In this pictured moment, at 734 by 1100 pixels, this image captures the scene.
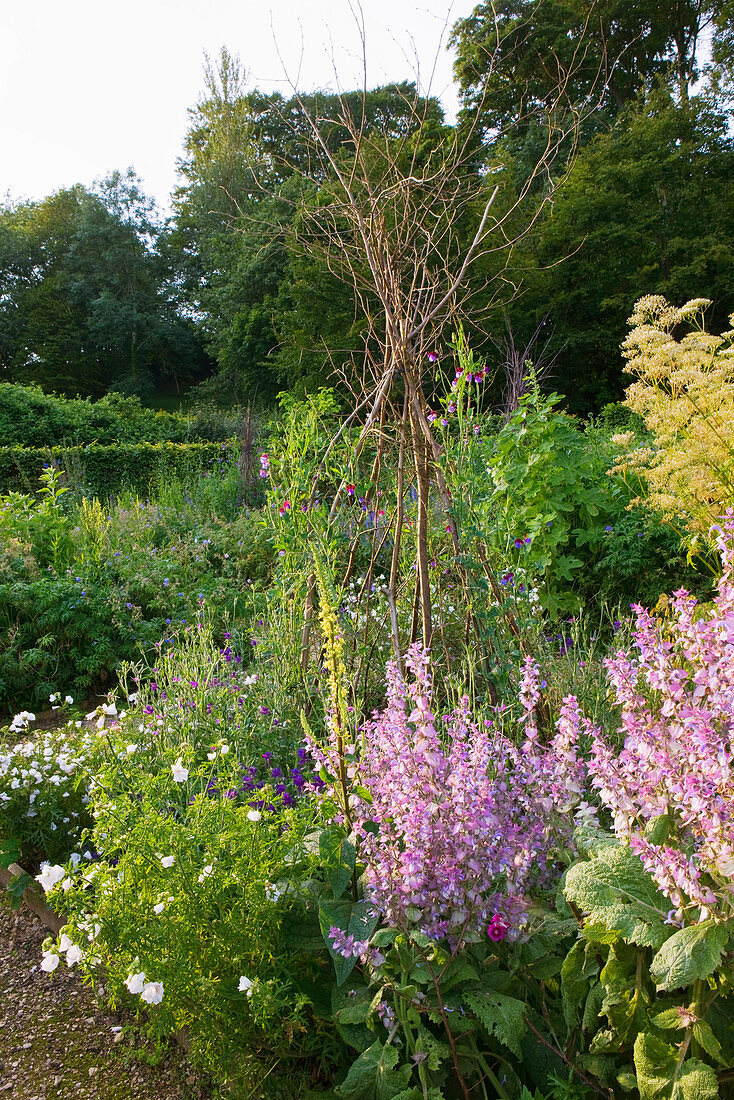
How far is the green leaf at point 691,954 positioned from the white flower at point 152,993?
0.94 metres

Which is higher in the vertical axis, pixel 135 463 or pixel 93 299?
pixel 93 299

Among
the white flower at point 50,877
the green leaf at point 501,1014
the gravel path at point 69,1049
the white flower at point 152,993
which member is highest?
the white flower at point 50,877

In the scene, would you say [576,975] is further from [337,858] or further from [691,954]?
[337,858]

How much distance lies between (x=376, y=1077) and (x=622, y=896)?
0.63 meters

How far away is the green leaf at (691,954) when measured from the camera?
110cm

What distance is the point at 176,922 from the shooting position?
1532mm

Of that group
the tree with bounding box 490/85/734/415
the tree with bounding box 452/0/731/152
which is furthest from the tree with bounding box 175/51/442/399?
the tree with bounding box 490/85/734/415

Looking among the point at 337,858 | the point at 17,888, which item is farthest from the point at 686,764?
the point at 17,888

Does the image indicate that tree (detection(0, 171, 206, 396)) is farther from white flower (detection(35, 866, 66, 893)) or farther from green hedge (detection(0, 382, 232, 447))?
white flower (detection(35, 866, 66, 893))

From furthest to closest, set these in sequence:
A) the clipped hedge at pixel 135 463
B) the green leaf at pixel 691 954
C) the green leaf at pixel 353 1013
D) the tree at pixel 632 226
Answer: the tree at pixel 632 226 < the clipped hedge at pixel 135 463 < the green leaf at pixel 353 1013 < the green leaf at pixel 691 954

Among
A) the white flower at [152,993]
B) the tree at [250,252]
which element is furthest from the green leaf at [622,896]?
the tree at [250,252]

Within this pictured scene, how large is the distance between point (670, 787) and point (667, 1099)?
20.3 inches

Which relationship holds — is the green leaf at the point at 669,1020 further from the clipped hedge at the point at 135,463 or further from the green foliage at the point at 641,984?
the clipped hedge at the point at 135,463

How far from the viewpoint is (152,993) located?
1406 mm
